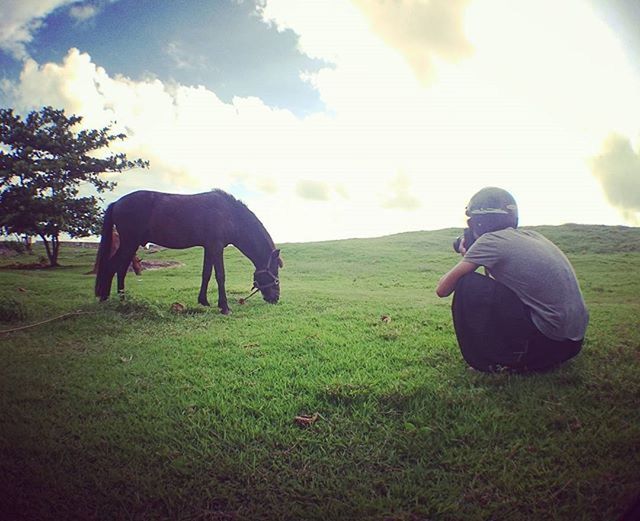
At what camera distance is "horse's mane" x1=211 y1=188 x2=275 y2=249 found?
8.81 meters

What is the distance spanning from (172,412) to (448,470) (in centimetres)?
228

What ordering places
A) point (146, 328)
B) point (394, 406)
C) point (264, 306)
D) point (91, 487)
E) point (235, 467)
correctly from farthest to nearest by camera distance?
point (264, 306) < point (146, 328) < point (394, 406) < point (235, 467) < point (91, 487)

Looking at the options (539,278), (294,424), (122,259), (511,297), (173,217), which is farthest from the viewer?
(173,217)

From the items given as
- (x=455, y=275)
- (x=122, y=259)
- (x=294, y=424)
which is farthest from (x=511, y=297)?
(x=122, y=259)

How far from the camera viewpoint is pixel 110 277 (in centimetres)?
692

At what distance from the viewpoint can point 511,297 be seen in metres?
3.67

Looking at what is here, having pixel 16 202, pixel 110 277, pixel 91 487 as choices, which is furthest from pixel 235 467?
pixel 110 277

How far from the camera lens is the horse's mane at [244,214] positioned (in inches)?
347

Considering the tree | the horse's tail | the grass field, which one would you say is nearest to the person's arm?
the grass field

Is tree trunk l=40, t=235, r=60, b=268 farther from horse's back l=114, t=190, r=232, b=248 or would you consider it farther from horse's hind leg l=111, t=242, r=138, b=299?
horse's back l=114, t=190, r=232, b=248

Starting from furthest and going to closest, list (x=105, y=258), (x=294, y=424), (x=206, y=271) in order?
(x=206, y=271)
(x=105, y=258)
(x=294, y=424)

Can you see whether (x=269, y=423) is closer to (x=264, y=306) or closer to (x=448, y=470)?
(x=448, y=470)

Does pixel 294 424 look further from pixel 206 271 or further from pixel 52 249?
pixel 206 271

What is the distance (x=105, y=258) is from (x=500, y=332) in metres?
6.69
